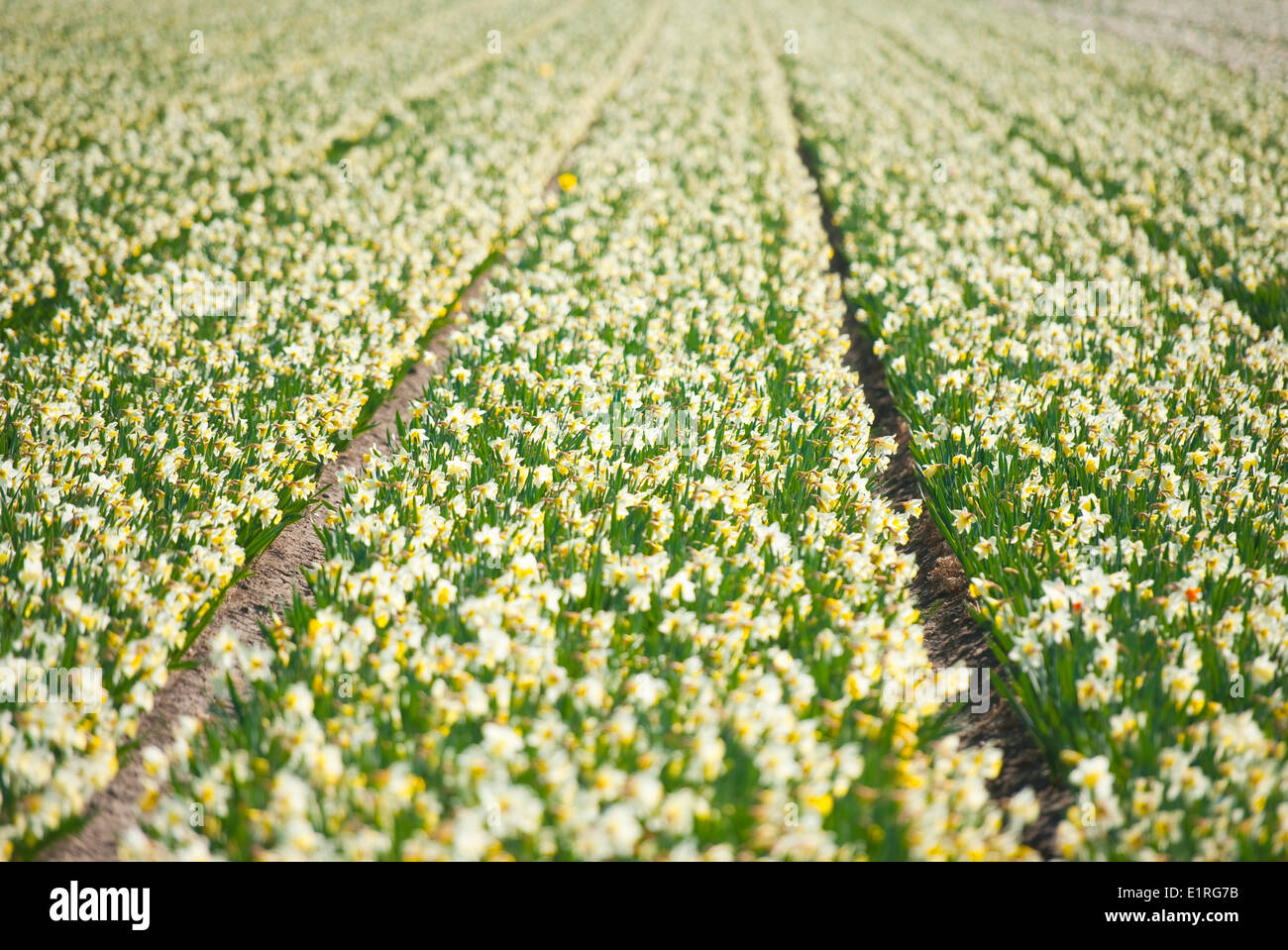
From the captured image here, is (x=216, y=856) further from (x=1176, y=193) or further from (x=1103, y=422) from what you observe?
(x=1176, y=193)

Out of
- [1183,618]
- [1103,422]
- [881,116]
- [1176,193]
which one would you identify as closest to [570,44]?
[881,116]

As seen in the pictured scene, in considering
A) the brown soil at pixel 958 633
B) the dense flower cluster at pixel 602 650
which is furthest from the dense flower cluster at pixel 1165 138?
the dense flower cluster at pixel 602 650

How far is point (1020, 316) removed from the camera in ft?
23.0

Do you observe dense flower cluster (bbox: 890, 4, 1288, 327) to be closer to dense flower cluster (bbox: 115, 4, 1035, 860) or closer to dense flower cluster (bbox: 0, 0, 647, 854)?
dense flower cluster (bbox: 115, 4, 1035, 860)

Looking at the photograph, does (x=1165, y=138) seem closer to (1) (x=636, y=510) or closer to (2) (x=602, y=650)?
(1) (x=636, y=510)

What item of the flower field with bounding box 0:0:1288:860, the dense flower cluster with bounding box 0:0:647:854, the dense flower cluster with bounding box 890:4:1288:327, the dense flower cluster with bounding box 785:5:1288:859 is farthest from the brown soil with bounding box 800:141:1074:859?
the dense flower cluster with bounding box 890:4:1288:327

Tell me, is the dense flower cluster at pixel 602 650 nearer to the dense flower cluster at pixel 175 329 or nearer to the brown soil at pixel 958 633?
the brown soil at pixel 958 633

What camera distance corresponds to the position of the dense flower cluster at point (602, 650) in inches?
102

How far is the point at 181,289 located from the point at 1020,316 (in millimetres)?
6668

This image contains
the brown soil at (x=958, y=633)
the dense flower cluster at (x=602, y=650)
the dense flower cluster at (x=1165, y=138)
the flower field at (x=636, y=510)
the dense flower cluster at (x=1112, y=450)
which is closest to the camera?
the dense flower cluster at (x=602, y=650)

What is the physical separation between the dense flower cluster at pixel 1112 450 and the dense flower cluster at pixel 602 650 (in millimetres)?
459

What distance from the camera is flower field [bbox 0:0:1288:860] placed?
2.72m

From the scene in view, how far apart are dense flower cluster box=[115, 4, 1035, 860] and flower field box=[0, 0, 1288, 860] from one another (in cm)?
2
